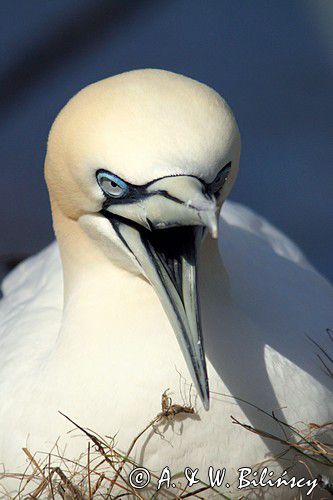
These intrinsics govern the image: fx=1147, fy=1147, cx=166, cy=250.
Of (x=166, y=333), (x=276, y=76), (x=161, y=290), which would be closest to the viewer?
(x=161, y=290)

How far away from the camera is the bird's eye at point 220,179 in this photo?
3.42 m

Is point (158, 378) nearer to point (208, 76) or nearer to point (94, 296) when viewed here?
point (94, 296)

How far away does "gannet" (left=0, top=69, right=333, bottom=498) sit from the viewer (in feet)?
11.0

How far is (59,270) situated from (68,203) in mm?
1291

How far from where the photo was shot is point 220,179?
3.46 meters

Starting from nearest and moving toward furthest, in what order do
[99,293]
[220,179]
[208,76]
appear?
[220,179] < [99,293] < [208,76]

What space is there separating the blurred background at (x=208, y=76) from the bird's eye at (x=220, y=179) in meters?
4.16

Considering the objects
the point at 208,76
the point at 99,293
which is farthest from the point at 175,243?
the point at 208,76

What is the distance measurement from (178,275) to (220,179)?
1.19 ft

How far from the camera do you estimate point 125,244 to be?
3.70 m

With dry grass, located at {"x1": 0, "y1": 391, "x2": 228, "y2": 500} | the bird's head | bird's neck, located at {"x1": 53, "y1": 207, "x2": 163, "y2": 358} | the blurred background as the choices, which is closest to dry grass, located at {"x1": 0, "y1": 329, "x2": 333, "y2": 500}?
dry grass, located at {"x1": 0, "y1": 391, "x2": 228, "y2": 500}

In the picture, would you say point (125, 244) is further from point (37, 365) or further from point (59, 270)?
point (59, 270)

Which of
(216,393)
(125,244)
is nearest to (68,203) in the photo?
(125,244)

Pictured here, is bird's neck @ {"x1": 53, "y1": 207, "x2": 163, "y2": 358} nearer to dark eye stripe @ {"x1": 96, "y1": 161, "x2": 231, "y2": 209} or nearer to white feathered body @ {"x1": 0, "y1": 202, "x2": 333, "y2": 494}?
white feathered body @ {"x1": 0, "y1": 202, "x2": 333, "y2": 494}
